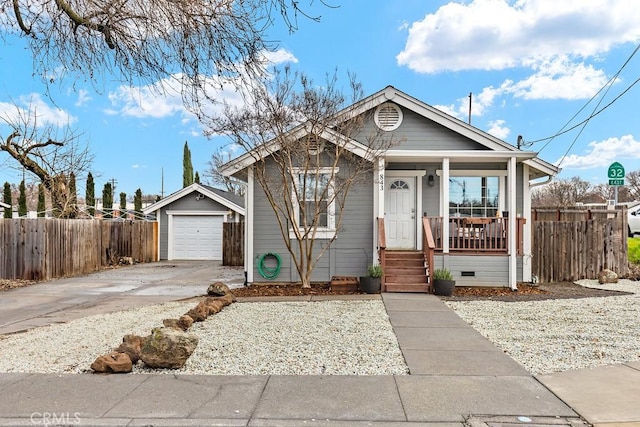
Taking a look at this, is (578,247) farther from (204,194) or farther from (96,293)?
(204,194)

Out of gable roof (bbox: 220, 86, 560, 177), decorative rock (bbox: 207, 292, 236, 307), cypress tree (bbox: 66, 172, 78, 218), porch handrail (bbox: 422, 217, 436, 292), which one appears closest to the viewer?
decorative rock (bbox: 207, 292, 236, 307)

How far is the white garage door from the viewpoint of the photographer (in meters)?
20.9

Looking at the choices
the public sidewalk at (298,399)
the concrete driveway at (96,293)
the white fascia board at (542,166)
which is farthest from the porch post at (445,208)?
the public sidewalk at (298,399)

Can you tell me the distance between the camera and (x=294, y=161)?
11.1 m

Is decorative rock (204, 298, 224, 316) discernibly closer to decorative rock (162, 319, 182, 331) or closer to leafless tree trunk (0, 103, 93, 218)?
decorative rock (162, 319, 182, 331)

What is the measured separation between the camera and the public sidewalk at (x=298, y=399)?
3623mm

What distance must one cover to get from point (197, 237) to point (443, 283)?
45.7 ft

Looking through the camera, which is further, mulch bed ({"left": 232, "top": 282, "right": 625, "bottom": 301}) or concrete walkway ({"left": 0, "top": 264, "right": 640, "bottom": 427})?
mulch bed ({"left": 232, "top": 282, "right": 625, "bottom": 301})

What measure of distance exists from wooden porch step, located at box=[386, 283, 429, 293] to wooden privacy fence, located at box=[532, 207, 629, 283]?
3.87m

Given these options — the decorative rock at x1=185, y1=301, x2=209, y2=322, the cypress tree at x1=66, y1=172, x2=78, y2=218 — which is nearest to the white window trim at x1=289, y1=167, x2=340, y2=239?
the decorative rock at x1=185, y1=301, x2=209, y2=322

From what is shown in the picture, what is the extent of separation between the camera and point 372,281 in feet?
32.6

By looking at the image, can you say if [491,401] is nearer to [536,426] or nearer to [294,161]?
[536,426]
